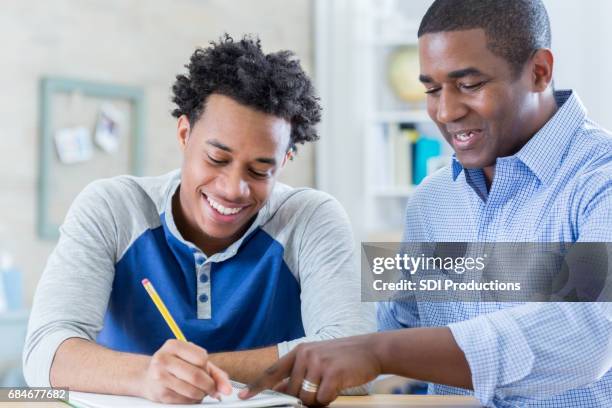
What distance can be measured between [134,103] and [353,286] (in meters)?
2.39

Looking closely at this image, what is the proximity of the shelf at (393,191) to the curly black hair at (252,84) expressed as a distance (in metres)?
2.43

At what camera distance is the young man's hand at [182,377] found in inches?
39.8

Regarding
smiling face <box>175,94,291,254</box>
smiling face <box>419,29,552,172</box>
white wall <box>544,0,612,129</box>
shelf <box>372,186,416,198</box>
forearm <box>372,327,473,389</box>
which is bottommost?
forearm <box>372,327,473,389</box>

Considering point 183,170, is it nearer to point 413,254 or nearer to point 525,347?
point 413,254

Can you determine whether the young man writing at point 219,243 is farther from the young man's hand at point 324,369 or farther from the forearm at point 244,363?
the young man's hand at point 324,369

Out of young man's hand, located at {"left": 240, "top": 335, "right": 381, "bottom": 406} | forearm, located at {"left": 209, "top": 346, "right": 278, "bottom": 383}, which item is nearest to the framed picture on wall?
forearm, located at {"left": 209, "top": 346, "right": 278, "bottom": 383}

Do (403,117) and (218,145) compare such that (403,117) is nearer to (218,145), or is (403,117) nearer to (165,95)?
(165,95)

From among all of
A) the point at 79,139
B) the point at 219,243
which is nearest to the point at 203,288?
Result: the point at 219,243

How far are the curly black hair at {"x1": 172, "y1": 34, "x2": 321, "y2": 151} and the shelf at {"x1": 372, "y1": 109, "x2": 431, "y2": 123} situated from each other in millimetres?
2449

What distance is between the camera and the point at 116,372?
44.4 inches

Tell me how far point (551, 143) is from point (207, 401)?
0.67m

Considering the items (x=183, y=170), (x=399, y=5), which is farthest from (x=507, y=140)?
(x=399, y=5)

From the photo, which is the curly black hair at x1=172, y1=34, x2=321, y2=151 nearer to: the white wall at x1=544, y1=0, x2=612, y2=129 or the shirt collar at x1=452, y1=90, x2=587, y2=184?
the shirt collar at x1=452, y1=90, x2=587, y2=184

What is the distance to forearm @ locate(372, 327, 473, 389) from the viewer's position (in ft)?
3.16
